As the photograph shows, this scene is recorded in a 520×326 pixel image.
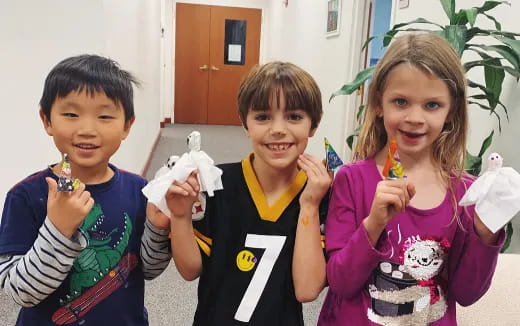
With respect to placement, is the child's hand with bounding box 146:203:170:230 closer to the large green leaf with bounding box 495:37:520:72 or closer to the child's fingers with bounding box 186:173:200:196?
the child's fingers with bounding box 186:173:200:196

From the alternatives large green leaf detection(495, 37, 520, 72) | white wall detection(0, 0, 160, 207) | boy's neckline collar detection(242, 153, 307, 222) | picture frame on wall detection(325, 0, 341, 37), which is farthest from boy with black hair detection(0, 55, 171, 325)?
picture frame on wall detection(325, 0, 341, 37)

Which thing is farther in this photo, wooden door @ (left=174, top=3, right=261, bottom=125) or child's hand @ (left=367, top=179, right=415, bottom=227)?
wooden door @ (left=174, top=3, right=261, bottom=125)

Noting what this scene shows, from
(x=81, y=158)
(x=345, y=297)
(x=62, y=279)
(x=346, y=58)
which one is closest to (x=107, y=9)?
(x=81, y=158)

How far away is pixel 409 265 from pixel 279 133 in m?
0.38

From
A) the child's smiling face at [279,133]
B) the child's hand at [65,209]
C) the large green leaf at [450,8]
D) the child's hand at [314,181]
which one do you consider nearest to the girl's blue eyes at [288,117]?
the child's smiling face at [279,133]

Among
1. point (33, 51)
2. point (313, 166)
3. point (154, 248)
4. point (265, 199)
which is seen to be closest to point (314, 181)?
point (313, 166)

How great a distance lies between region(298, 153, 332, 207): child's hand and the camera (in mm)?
933

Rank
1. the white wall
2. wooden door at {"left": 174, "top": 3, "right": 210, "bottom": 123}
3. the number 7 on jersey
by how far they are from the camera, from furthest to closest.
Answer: wooden door at {"left": 174, "top": 3, "right": 210, "bottom": 123} → the white wall → the number 7 on jersey

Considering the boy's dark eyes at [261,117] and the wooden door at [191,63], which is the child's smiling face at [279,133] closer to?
the boy's dark eyes at [261,117]

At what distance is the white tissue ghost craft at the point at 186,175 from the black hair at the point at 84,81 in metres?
0.19

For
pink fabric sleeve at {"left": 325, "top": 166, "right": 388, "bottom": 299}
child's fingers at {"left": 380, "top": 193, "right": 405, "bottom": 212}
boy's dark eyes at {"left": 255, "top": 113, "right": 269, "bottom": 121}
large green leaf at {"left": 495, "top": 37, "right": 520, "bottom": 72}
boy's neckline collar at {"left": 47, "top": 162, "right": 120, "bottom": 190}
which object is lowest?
pink fabric sleeve at {"left": 325, "top": 166, "right": 388, "bottom": 299}

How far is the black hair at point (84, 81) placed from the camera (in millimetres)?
890

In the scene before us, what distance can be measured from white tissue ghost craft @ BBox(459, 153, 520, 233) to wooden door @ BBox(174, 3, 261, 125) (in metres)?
7.16

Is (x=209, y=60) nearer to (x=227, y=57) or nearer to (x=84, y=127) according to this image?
(x=227, y=57)
